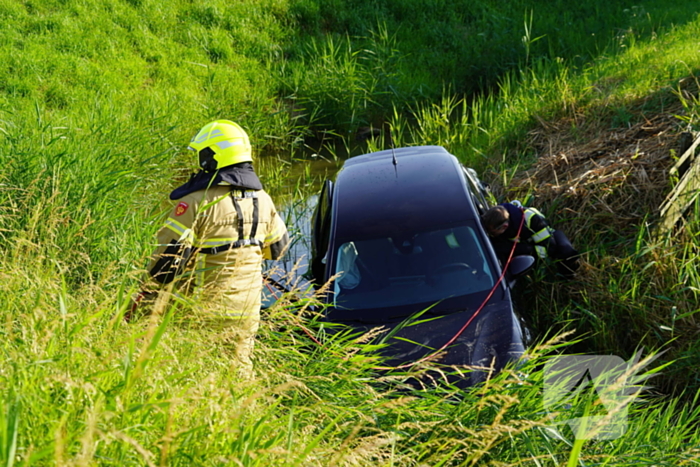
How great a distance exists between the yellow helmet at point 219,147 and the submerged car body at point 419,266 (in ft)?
3.51

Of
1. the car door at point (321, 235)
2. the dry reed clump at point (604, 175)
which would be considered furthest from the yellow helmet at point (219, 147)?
the dry reed clump at point (604, 175)

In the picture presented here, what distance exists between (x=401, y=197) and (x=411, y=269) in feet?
2.16

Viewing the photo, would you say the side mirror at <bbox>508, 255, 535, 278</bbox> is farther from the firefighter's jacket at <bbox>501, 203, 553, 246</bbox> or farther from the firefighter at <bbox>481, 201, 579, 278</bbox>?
the firefighter's jacket at <bbox>501, 203, 553, 246</bbox>

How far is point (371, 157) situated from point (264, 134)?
4924mm

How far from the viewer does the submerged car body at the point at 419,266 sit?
3.95m

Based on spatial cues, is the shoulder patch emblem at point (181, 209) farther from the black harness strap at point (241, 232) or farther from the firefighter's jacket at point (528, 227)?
the firefighter's jacket at point (528, 227)

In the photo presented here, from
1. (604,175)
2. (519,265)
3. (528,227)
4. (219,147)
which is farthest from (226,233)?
(604,175)

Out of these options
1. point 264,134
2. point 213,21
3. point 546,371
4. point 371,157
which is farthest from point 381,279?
point 213,21

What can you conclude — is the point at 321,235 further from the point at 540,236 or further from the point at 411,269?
the point at 540,236

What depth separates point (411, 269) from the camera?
4523 millimetres

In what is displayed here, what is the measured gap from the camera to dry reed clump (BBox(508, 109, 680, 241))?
17.8 feet

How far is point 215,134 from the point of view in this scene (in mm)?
4047

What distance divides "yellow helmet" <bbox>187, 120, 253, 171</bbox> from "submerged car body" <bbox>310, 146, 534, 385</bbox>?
Answer: 107cm

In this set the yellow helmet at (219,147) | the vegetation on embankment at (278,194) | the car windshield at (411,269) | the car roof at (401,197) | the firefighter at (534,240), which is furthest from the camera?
the firefighter at (534,240)
